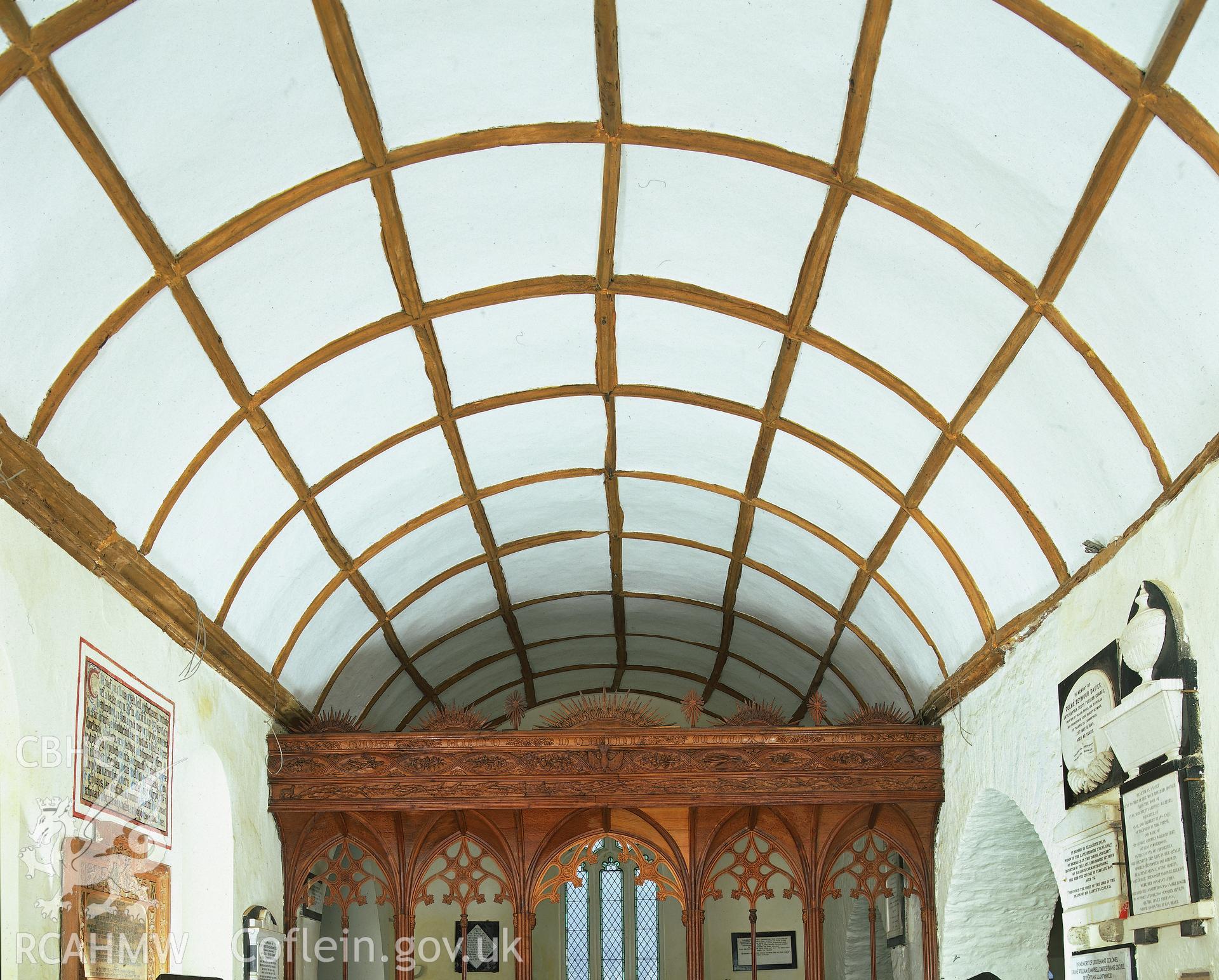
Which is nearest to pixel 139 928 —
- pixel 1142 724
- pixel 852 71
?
pixel 1142 724

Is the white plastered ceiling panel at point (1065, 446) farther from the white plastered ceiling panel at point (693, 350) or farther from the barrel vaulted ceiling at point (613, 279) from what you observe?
the white plastered ceiling panel at point (693, 350)

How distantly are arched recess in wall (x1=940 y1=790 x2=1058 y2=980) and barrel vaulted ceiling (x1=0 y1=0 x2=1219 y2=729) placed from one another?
3.80 feet

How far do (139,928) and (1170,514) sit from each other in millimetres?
4878

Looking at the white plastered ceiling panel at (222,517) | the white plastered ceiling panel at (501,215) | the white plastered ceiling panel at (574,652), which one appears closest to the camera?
the white plastered ceiling panel at (501,215)

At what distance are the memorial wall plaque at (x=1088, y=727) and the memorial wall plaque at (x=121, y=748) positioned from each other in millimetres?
4262

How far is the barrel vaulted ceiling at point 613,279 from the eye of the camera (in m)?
4.18

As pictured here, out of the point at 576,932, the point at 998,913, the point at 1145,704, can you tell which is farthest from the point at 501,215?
the point at 576,932

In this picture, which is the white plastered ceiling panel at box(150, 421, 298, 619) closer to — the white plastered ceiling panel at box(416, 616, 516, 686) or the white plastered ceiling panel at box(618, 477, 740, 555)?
the white plastered ceiling panel at box(618, 477, 740, 555)

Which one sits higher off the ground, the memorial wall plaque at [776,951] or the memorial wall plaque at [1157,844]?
the memorial wall plaque at [1157,844]

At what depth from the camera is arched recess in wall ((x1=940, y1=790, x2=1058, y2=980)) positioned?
783 cm

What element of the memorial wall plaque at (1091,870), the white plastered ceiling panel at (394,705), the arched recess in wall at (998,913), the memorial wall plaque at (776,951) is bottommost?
the memorial wall plaque at (776,951)

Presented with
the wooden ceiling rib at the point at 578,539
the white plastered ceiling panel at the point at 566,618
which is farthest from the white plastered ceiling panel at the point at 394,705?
the wooden ceiling rib at the point at 578,539

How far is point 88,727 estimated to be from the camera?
537cm

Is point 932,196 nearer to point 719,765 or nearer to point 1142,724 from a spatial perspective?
point 1142,724
